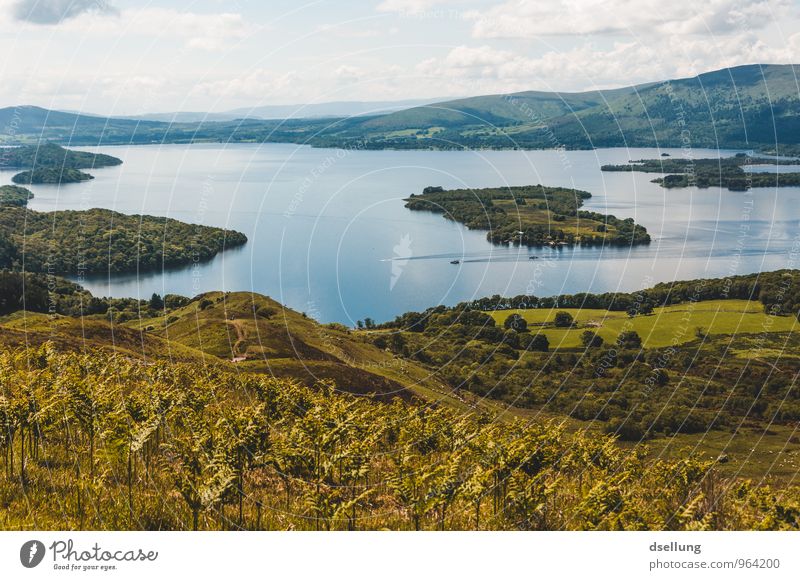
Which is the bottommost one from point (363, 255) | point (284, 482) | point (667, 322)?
point (667, 322)

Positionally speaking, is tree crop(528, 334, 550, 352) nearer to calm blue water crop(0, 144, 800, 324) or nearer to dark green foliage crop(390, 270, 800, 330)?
dark green foliage crop(390, 270, 800, 330)

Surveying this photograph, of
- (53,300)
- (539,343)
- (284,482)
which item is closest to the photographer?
(284,482)

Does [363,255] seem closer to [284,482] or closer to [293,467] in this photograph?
[284,482]

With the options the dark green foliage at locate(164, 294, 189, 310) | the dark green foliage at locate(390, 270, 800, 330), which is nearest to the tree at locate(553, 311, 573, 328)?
the dark green foliage at locate(390, 270, 800, 330)

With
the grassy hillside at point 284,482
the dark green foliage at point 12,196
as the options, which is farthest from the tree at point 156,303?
the grassy hillside at point 284,482

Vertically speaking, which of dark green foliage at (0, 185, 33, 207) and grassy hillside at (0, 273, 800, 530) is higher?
grassy hillside at (0, 273, 800, 530)

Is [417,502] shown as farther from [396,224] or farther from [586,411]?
[396,224]

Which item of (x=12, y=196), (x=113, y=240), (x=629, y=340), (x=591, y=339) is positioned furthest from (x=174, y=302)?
(x=12, y=196)
